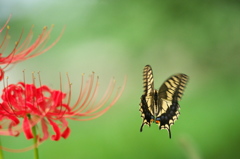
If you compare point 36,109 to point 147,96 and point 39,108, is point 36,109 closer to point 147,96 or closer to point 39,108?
point 39,108

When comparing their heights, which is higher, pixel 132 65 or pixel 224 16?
pixel 224 16

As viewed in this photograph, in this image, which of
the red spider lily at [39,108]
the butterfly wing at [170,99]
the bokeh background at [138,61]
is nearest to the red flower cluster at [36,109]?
the red spider lily at [39,108]

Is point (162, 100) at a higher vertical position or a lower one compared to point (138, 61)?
lower

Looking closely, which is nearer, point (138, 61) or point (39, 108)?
point (39, 108)

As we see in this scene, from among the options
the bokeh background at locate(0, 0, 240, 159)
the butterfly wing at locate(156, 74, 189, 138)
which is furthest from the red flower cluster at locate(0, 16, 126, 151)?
the bokeh background at locate(0, 0, 240, 159)

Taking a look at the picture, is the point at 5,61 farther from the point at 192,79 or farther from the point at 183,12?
the point at 183,12

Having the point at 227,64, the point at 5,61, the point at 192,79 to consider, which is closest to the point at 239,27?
the point at 227,64

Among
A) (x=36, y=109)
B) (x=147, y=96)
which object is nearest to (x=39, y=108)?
(x=36, y=109)

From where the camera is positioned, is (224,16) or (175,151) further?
(224,16)
